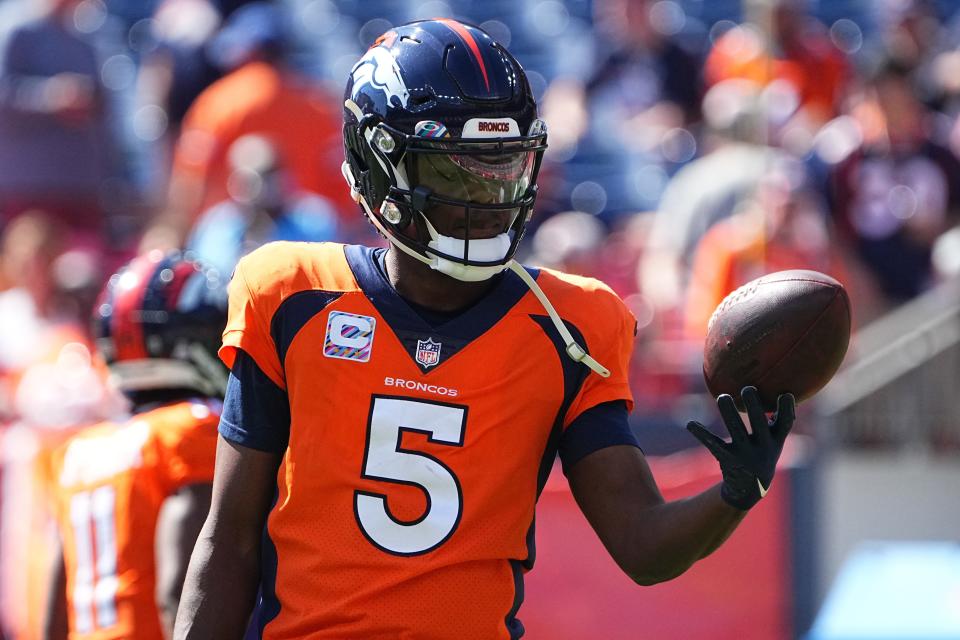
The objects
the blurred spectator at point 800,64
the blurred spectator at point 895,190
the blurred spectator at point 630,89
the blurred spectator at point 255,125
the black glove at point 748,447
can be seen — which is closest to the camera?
the black glove at point 748,447

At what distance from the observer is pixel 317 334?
101 inches

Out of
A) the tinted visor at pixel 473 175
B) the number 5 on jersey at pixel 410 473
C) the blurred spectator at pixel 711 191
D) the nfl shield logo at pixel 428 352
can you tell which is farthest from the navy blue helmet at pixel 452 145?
the blurred spectator at pixel 711 191

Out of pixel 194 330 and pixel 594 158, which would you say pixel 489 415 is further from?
pixel 594 158

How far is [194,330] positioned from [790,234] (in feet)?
13.4

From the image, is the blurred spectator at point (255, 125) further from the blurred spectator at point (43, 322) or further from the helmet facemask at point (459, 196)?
the helmet facemask at point (459, 196)

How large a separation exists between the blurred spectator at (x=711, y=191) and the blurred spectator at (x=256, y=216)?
165 centimetres

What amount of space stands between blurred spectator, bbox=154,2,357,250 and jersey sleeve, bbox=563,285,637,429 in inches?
204

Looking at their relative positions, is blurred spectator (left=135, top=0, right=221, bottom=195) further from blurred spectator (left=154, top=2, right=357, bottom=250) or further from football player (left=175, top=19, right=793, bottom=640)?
football player (left=175, top=19, right=793, bottom=640)

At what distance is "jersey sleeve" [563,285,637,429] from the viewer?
2559 mm

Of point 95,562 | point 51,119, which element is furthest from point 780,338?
point 51,119

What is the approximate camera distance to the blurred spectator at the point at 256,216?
691 centimetres

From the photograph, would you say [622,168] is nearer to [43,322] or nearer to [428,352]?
[43,322]

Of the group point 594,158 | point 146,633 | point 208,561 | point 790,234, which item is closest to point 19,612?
point 146,633

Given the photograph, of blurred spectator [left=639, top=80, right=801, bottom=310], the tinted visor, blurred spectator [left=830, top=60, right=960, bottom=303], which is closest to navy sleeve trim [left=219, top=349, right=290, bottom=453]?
the tinted visor
